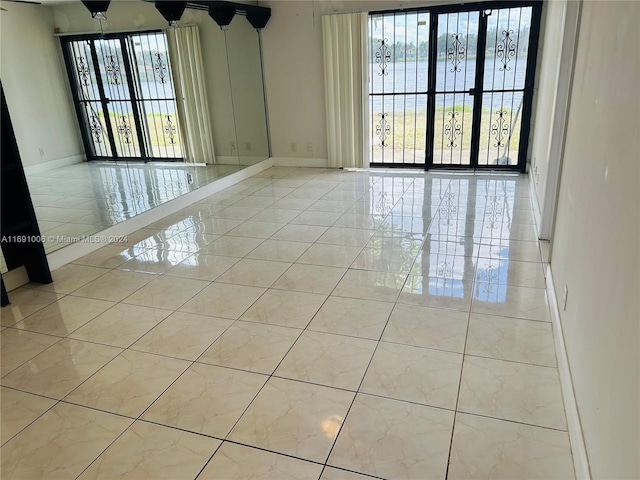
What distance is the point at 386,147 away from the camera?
6.43 m

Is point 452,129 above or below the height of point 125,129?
below

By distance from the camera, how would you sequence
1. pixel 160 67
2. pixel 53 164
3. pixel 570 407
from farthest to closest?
pixel 160 67 < pixel 53 164 < pixel 570 407

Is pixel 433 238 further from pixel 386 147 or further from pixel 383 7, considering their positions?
pixel 383 7

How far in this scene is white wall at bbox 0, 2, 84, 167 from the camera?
3.14 m

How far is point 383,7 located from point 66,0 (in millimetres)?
3706

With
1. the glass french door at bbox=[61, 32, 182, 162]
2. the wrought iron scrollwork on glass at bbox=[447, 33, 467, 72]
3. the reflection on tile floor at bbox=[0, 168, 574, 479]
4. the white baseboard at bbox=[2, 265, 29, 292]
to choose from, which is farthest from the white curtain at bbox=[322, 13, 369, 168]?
the white baseboard at bbox=[2, 265, 29, 292]

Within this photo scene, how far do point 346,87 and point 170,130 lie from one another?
8.40 feet

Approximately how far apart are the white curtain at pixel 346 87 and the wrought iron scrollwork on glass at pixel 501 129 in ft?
5.50

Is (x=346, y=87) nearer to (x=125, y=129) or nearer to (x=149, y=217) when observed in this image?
(x=125, y=129)

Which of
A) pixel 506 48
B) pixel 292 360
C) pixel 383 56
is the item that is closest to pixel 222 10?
pixel 383 56

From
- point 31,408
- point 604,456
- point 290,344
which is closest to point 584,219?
point 604,456

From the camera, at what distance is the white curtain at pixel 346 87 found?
19.3 ft

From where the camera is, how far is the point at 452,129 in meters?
6.00

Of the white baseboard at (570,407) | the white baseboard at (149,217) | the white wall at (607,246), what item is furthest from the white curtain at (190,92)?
the white baseboard at (570,407)
